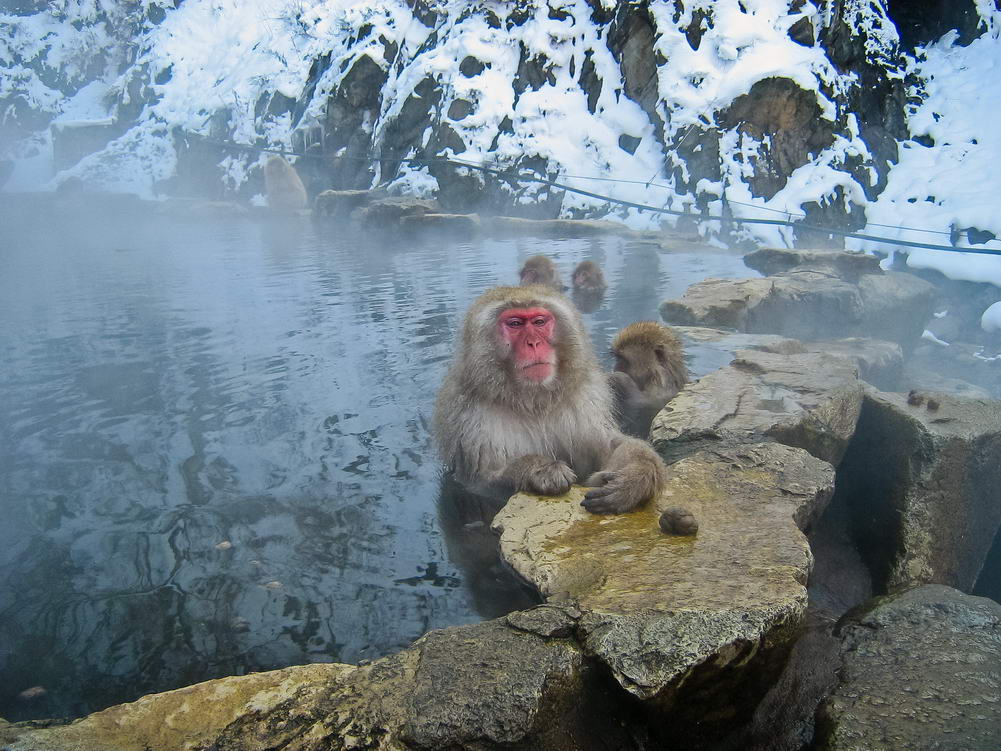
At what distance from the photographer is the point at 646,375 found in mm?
3535

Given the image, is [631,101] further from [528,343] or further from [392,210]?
[528,343]

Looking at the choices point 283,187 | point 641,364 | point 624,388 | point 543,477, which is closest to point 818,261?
point 641,364

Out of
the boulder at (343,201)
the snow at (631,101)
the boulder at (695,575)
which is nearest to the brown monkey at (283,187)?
the snow at (631,101)

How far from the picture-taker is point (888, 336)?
5.98 meters

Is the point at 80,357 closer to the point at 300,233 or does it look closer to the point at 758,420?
the point at 758,420

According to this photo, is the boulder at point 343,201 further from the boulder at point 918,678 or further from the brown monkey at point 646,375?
the boulder at point 918,678

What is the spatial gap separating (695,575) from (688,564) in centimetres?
7

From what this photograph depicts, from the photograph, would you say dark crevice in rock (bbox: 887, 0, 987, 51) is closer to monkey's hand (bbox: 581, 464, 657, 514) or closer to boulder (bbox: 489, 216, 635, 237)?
boulder (bbox: 489, 216, 635, 237)

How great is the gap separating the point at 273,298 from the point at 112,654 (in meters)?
5.39

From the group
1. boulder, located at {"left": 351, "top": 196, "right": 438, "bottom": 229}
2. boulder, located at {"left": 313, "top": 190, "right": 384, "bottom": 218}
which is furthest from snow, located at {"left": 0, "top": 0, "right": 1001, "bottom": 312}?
boulder, located at {"left": 351, "top": 196, "right": 438, "bottom": 229}

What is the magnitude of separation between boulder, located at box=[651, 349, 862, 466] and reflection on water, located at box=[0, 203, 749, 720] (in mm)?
902

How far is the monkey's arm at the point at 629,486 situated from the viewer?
2215 mm

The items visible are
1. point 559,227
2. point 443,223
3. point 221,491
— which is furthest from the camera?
point 443,223

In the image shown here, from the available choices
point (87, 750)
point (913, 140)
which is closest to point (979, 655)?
point (87, 750)
